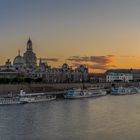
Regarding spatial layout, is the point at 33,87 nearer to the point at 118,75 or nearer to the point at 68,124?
the point at 68,124

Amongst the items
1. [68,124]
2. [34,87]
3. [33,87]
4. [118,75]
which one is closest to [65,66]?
[118,75]

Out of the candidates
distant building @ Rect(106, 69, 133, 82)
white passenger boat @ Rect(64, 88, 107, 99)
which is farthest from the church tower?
white passenger boat @ Rect(64, 88, 107, 99)

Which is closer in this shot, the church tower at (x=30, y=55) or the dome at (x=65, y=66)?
the church tower at (x=30, y=55)

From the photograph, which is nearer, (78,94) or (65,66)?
(78,94)

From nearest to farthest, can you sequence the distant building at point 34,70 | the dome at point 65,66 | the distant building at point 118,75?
the distant building at point 34,70 → the dome at point 65,66 → the distant building at point 118,75

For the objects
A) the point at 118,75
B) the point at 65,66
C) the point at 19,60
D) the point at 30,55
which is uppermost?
the point at 30,55

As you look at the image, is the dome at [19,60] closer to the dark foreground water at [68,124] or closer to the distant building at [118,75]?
the distant building at [118,75]

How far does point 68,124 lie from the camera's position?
19.8 meters

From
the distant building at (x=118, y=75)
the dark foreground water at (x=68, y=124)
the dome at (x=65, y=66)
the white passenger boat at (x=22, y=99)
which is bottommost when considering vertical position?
the dark foreground water at (x=68, y=124)

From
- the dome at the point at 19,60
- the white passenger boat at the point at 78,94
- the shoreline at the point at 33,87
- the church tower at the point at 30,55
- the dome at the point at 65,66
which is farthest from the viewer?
the dome at the point at 65,66

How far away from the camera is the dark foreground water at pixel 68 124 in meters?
17.2

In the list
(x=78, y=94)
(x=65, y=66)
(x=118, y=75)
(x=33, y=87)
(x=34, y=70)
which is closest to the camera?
(x=78, y=94)

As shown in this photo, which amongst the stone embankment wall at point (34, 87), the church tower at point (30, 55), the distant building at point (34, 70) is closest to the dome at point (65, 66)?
the distant building at point (34, 70)

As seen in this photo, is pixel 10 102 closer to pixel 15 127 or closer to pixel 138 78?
pixel 15 127
